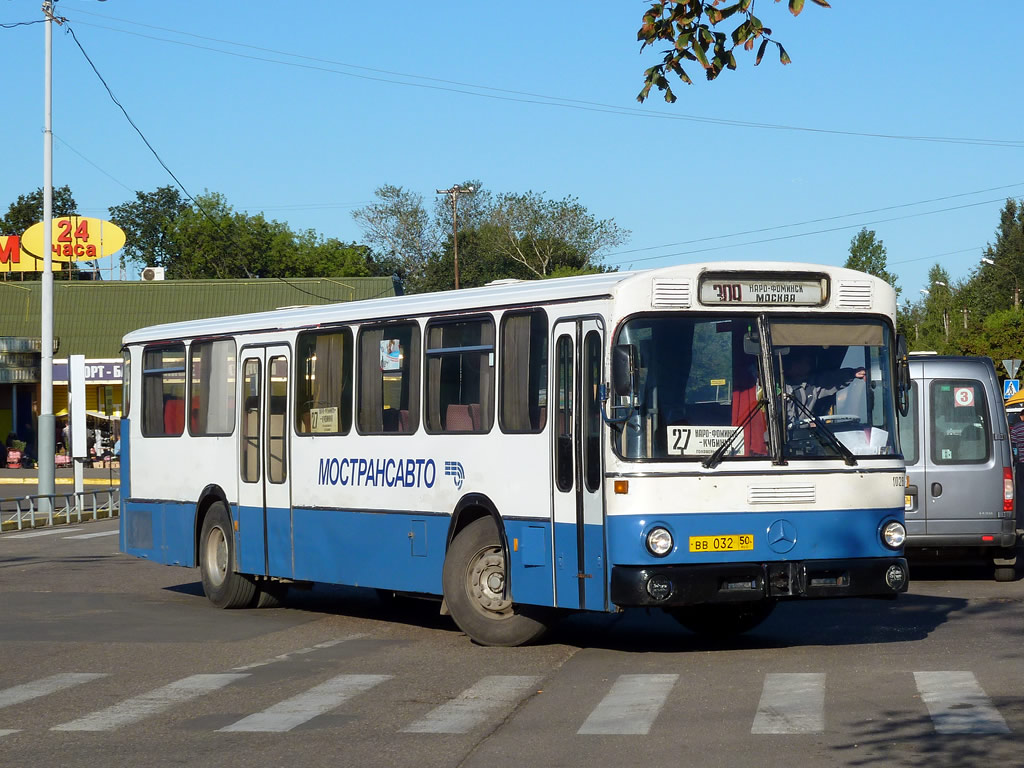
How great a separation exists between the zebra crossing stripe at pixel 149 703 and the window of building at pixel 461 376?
278 centimetres

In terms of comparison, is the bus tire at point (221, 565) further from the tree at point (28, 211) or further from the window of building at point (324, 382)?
the tree at point (28, 211)

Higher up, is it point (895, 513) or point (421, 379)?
point (421, 379)

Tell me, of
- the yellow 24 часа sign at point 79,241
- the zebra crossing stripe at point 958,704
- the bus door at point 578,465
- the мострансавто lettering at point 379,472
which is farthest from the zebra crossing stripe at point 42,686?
the yellow 24 часа sign at point 79,241

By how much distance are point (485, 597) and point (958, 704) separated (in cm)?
414

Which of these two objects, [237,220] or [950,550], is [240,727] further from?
[237,220]

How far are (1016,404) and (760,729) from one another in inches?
1106

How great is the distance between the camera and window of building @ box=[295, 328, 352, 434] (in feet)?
45.5

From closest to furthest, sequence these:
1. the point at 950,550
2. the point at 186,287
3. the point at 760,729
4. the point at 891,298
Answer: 1. the point at 760,729
2. the point at 891,298
3. the point at 950,550
4. the point at 186,287

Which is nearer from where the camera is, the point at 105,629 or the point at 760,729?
the point at 760,729

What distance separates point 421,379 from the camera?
12914 mm

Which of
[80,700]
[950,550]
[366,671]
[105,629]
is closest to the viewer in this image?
[80,700]

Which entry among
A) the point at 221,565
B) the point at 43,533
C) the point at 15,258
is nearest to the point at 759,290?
the point at 221,565

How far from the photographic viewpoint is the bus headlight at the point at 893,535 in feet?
36.4

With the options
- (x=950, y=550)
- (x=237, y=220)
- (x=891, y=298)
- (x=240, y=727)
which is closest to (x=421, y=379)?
(x=891, y=298)
